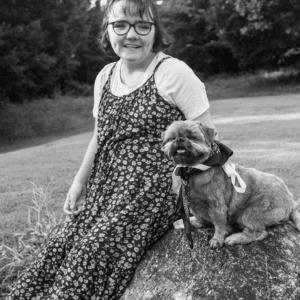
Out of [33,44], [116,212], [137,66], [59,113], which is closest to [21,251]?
[116,212]

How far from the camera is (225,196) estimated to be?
291cm

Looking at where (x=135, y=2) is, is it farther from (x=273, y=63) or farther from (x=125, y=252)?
(x=273, y=63)

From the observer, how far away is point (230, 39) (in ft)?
84.2

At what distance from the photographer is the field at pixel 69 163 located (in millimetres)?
5812

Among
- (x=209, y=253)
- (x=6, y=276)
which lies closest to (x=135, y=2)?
(x=209, y=253)

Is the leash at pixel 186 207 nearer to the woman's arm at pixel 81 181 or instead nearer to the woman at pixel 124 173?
the woman at pixel 124 173

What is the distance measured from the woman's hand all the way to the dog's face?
1019mm

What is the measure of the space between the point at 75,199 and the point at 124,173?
55 centimetres

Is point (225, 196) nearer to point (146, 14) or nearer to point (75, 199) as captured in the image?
point (75, 199)

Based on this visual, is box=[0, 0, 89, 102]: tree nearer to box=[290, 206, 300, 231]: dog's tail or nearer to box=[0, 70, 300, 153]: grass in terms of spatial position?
box=[0, 70, 300, 153]: grass

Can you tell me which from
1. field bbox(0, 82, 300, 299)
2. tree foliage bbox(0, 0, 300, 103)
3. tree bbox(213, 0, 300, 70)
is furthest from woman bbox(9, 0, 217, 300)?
tree bbox(213, 0, 300, 70)

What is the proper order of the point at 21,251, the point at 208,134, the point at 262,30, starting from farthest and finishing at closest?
1. the point at 262,30
2. the point at 21,251
3. the point at 208,134

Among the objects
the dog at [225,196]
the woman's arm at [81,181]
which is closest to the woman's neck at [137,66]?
the woman's arm at [81,181]

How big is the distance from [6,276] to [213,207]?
2240mm
